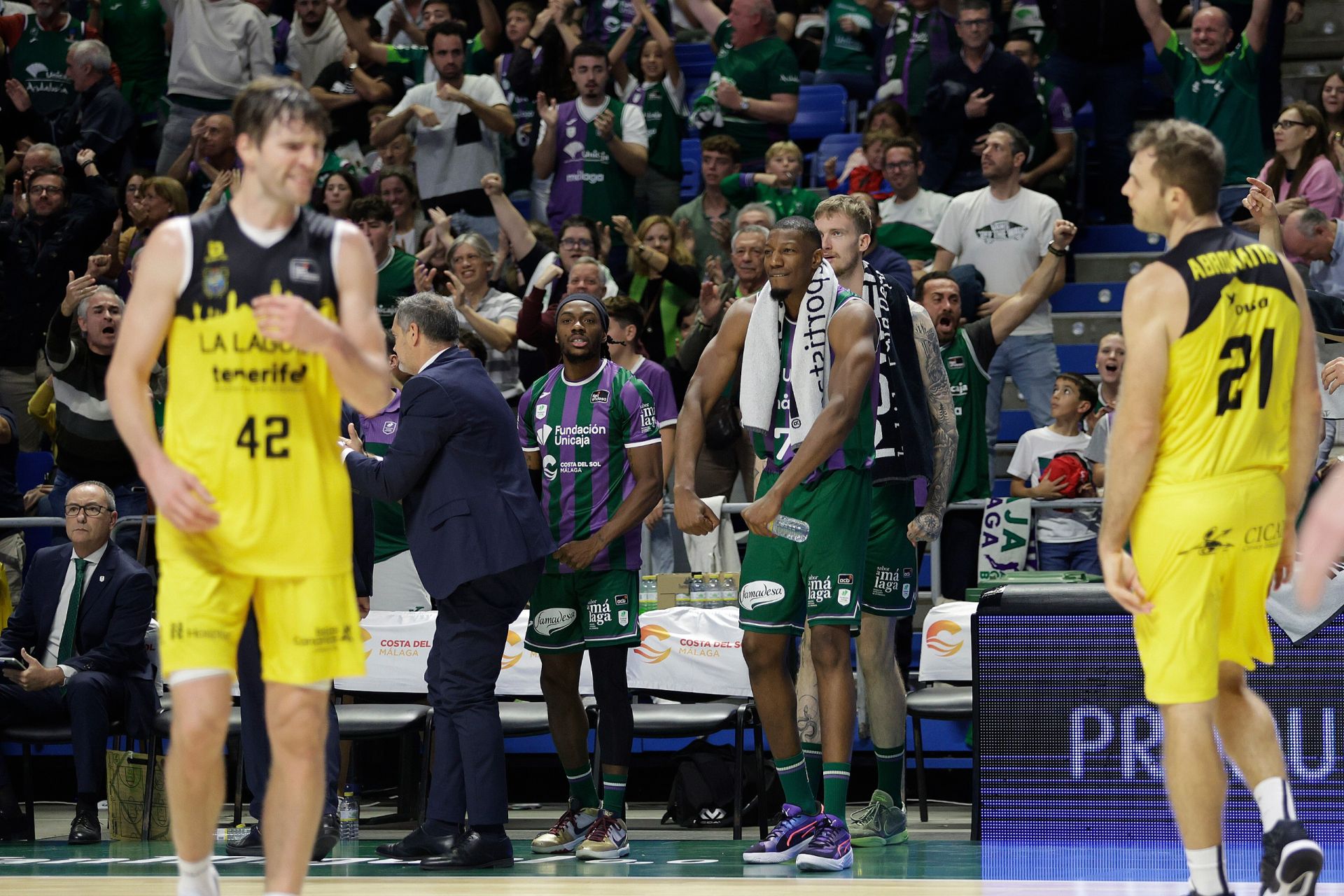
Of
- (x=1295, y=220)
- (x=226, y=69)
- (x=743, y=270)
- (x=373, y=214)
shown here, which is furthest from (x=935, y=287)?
(x=226, y=69)

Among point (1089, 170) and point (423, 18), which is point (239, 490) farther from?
point (423, 18)

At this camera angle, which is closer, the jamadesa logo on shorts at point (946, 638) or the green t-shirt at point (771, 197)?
the jamadesa logo on shorts at point (946, 638)

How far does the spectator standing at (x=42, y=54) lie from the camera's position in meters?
13.8

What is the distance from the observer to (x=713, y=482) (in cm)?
960

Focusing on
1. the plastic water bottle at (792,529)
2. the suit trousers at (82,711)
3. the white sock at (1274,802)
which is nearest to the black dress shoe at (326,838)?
the suit trousers at (82,711)

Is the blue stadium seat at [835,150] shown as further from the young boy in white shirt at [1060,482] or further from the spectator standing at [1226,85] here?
the young boy in white shirt at [1060,482]

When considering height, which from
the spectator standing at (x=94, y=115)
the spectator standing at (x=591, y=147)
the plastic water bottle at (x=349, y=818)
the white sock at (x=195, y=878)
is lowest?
the plastic water bottle at (x=349, y=818)

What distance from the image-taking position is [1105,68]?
1195 cm

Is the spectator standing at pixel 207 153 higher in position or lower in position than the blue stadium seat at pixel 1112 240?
higher

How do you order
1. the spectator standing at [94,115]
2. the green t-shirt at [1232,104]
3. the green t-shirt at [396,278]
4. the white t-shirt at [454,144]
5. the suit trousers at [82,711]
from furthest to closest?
the spectator standing at [94,115] < the white t-shirt at [454,144] < the green t-shirt at [1232,104] < the green t-shirt at [396,278] < the suit trousers at [82,711]

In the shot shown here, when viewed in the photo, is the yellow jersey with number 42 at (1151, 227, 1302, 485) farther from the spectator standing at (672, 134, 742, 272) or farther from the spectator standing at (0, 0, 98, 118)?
the spectator standing at (0, 0, 98, 118)

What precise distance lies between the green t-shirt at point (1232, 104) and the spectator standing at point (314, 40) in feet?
23.1

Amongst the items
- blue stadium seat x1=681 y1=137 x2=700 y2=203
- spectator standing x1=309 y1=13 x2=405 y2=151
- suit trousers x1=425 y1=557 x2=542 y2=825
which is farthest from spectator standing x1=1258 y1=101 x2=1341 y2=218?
spectator standing x1=309 y1=13 x2=405 y2=151

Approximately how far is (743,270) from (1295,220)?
3199mm
